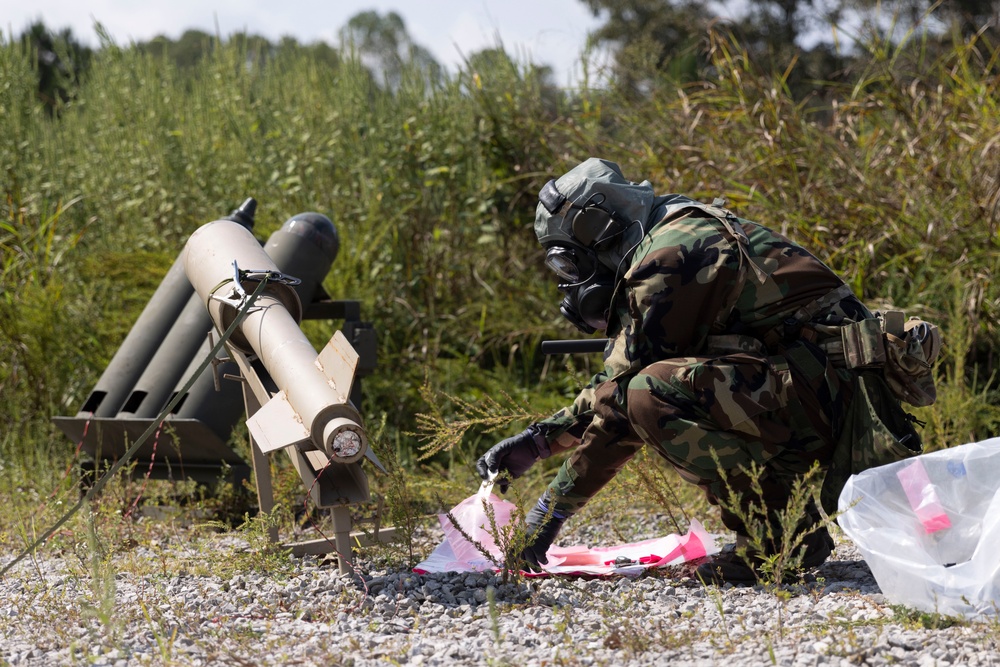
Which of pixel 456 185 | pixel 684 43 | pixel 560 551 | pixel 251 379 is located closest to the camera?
pixel 251 379

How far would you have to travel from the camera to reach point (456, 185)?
23.0 feet

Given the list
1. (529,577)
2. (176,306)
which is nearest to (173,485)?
(176,306)

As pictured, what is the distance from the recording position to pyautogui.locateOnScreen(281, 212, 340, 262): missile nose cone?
5035 mm

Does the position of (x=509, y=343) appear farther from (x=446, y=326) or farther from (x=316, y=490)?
(x=316, y=490)

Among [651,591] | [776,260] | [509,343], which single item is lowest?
[651,591]

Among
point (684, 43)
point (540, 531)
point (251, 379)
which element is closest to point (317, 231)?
point (251, 379)

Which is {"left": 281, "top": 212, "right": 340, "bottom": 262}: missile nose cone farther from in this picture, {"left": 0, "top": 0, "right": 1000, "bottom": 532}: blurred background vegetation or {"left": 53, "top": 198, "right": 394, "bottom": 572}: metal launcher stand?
{"left": 0, "top": 0, "right": 1000, "bottom": 532}: blurred background vegetation

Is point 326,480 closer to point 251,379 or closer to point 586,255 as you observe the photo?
point 251,379

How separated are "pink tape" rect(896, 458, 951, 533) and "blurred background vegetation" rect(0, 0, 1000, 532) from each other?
228 cm

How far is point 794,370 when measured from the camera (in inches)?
126

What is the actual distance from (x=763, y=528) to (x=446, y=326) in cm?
362

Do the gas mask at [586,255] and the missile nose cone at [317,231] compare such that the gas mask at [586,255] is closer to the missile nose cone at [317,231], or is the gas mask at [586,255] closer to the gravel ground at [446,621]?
the gravel ground at [446,621]

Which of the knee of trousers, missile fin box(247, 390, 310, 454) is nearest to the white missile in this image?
missile fin box(247, 390, 310, 454)

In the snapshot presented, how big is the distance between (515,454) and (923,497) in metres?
1.28
